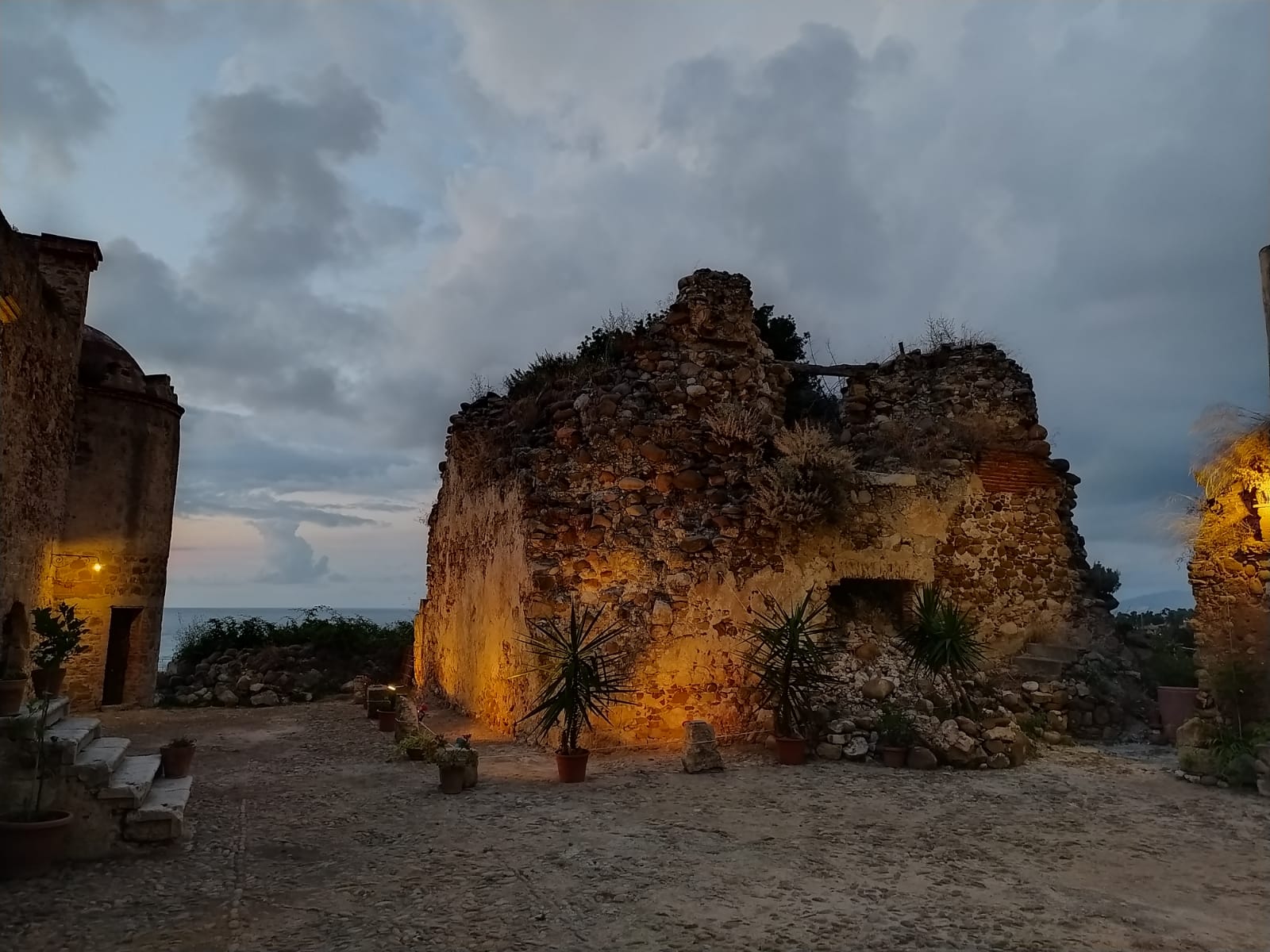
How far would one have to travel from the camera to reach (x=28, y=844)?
190 inches

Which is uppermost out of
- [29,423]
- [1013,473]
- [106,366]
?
[106,366]

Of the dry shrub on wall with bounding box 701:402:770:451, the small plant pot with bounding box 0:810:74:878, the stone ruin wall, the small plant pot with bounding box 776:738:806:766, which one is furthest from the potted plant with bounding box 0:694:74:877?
the stone ruin wall

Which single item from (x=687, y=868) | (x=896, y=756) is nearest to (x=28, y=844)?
(x=687, y=868)

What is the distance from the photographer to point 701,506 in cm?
994

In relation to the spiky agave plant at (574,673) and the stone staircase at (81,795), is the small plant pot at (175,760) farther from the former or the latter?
the spiky agave plant at (574,673)

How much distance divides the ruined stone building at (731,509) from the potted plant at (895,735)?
111cm

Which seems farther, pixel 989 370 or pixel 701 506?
pixel 989 370

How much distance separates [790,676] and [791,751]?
797 mm

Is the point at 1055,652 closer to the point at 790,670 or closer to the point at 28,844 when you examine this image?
the point at 790,670

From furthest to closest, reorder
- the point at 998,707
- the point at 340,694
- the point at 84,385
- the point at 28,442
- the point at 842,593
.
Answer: the point at 340,694
the point at 84,385
the point at 28,442
the point at 842,593
the point at 998,707

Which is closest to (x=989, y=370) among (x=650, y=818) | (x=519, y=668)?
(x=519, y=668)

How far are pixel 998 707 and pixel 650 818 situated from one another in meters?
5.43

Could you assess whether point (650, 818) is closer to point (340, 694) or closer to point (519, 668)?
point (519, 668)

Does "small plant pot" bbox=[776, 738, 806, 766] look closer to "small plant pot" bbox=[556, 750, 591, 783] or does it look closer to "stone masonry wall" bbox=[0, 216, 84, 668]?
"small plant pot" bbox=[556, 750, 591, 783]
